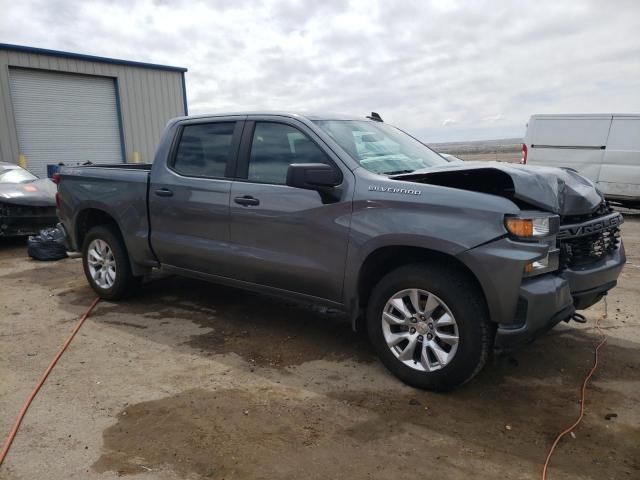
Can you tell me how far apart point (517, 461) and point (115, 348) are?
315 centimetres

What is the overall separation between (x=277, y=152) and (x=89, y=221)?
2.77 meters

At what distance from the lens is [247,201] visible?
4.12 metres

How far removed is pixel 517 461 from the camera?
8.78 feet

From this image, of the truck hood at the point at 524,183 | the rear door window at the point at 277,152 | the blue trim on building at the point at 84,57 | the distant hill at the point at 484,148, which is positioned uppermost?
the blue trim on building at the point at 84,57

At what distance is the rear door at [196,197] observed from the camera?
436cm

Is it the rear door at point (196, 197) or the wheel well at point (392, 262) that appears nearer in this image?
the wheel well at point (392, 262)

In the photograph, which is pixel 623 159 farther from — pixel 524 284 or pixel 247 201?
pixel 247 201

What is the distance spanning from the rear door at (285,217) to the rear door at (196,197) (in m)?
0.16

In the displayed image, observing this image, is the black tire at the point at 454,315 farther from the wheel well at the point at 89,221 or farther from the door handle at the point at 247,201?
the wheel well at the point at 89,221

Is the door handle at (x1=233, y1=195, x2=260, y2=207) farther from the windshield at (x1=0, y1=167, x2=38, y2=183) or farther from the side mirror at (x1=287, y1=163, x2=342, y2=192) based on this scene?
the windshield at (x1=0, y1=167, x2=38, y2=183)

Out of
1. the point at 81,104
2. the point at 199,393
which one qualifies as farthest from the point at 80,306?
the point at 81,104

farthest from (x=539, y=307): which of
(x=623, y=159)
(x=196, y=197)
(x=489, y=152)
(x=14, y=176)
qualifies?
(x=489, y=152)

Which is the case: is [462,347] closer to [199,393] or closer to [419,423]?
[419,423]

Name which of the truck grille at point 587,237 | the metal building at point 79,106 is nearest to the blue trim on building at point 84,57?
the metal building at point 79,106
